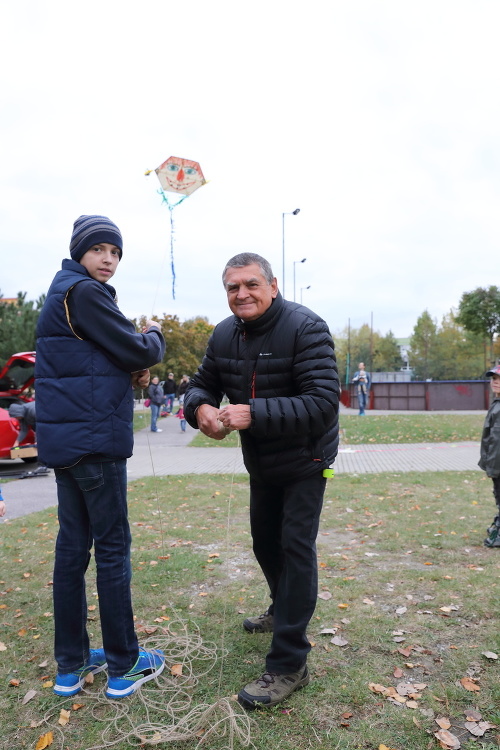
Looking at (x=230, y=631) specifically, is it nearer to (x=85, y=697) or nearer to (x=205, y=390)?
(x=85, y=697)

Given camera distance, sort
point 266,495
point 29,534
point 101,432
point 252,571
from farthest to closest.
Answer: point 29,534, point 252,571, point 266,495, point 101,432

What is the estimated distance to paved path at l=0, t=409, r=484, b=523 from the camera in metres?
9.01

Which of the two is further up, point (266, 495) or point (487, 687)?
point (266, 495)

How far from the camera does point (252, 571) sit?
4777 millimetres

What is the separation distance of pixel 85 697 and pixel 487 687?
6.60ft

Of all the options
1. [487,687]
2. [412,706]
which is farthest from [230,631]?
[487,687]

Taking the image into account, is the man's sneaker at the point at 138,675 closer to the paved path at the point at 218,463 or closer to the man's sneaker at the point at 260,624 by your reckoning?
the man's sneaker at the point at 260,624

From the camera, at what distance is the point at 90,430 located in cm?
271

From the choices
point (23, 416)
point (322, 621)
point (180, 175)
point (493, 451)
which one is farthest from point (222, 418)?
point (23, 416)

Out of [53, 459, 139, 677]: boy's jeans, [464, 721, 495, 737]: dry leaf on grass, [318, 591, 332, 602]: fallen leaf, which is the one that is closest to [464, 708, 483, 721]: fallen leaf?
[464, 721, 495, 737]: dry leaf on grass

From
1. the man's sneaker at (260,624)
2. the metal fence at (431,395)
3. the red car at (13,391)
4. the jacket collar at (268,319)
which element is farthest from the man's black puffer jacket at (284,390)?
the metal fence at (431,395)

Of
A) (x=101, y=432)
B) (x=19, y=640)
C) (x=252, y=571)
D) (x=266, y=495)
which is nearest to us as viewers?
(x=101, y=432)

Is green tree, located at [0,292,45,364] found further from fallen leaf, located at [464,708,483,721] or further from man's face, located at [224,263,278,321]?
fallen leaf, located at [464,708,483,721]

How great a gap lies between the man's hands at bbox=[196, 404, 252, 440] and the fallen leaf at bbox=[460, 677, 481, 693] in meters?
1.72
